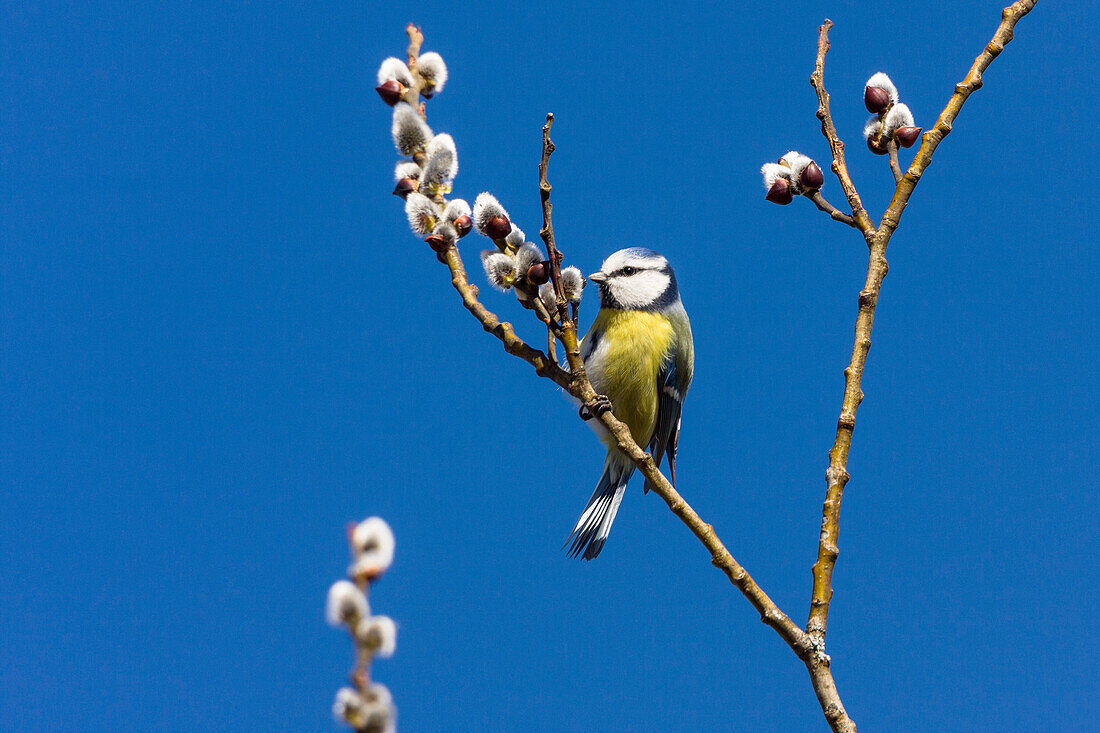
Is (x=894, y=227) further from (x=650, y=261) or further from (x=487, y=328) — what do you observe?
(x=650, y=261)

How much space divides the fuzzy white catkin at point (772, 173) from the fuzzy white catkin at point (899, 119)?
0.27 m

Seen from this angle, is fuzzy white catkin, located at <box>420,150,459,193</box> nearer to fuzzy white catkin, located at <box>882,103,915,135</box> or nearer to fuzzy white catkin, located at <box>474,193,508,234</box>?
fuzzy white catkin, located at <box>474,193,508,234</box>

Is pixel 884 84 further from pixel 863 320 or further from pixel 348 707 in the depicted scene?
pixel 348 707

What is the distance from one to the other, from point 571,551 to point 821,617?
210 centimetres

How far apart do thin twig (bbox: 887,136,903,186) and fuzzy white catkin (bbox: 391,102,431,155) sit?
115 centimetres

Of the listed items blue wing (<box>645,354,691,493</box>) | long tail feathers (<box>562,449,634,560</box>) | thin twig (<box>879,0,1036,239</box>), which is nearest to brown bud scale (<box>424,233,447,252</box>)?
thin twig (<box>879,0,1036,239</box>)

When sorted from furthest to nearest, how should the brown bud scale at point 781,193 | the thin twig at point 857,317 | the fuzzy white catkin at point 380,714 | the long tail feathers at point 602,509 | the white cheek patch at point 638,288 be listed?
1. the white cheek patch at point 638,288
2. the long tail feathers at point 602,509
3. the brown bud scale at point 781,193
4. the thin twig at point 857,317
5. the fuzzy white catkin at point 380,714

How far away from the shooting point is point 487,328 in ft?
7.24

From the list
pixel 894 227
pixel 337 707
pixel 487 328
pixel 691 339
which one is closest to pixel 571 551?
pixel 691 339

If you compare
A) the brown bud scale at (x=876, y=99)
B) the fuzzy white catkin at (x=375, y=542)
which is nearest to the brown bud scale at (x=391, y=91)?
the brown bud scale at (x=876, y=99)

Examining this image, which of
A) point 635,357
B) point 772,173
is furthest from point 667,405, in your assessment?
point 772,173

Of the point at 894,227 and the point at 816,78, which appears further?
the point at 816,78

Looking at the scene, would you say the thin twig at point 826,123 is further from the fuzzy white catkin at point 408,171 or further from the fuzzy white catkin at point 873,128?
the fuzzy white catkin at point 408,171

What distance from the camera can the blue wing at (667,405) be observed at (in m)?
4.30
